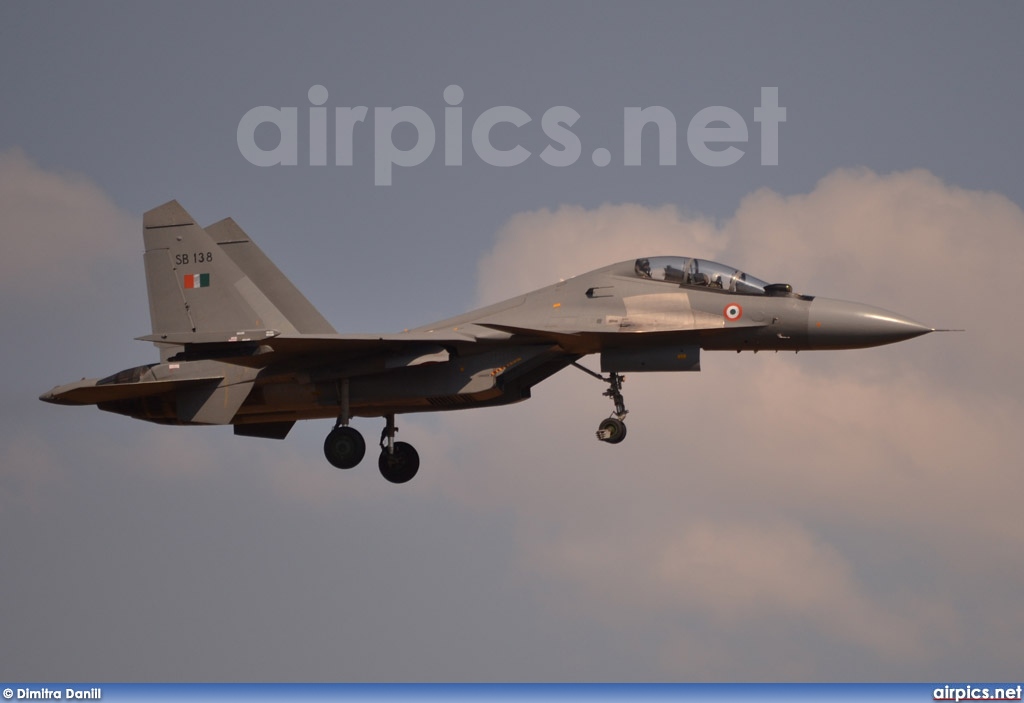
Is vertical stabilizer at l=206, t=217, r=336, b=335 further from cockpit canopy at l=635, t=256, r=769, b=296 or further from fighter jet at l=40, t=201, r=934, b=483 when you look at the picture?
cockpit canopy at l=635, t=256, r=769, b=296

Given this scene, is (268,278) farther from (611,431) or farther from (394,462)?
(611,431)

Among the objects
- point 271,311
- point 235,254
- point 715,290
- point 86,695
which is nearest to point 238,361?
point 271,311

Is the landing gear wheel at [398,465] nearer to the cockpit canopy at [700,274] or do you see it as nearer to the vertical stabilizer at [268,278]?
the vertical stabilizer at [268,278]

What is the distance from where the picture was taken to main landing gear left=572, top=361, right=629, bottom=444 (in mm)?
27672

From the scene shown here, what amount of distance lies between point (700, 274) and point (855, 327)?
109 inches

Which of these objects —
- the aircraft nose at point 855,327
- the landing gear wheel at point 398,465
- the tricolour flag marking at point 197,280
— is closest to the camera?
the aircraft nose at point 855,327

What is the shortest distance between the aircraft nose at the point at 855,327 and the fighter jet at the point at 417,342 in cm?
2

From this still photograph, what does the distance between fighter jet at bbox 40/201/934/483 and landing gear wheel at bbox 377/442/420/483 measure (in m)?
0.03

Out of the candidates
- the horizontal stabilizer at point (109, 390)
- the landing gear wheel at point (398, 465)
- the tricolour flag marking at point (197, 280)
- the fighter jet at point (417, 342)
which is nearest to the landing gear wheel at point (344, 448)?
the fighter jet at point (417, 342)

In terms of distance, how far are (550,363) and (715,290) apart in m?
3.32

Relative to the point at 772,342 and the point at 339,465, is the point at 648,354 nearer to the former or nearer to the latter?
the point at 772,342

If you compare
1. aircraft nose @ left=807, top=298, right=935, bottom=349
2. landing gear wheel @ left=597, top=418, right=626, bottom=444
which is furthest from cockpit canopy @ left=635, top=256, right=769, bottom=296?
landing gear wheel @ left=597, top=418, right=626, bottom=444

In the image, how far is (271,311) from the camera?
2972 cm

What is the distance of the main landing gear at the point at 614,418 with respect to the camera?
2767 centimetres
